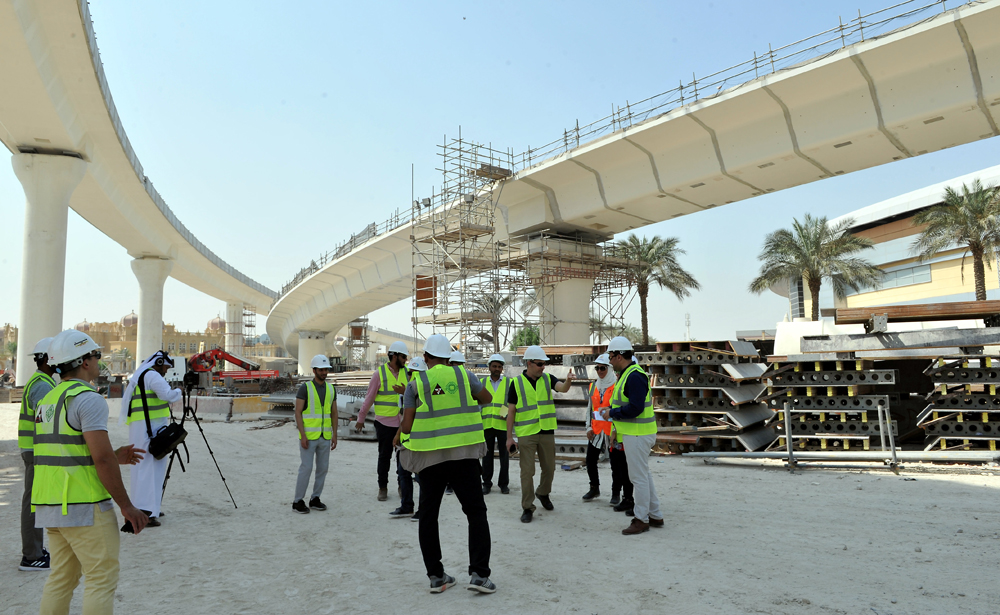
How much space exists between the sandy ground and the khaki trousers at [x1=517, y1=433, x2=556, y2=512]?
0.30 m

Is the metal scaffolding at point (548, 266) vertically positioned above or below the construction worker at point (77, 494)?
above

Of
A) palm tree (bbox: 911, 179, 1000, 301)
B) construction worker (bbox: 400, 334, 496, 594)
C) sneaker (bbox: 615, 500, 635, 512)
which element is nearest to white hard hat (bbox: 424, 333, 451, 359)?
construction worker (bbox: 400, 334, 496, 594)

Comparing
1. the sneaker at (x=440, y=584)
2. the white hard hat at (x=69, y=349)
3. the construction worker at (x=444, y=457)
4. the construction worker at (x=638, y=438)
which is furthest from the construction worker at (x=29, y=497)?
the construction worker at (x=638, y=438)

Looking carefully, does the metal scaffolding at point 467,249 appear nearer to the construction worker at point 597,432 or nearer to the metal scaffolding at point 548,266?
the metal scaffolding at point 548,266

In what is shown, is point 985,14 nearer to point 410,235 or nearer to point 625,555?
point 625,555

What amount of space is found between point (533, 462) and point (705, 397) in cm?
540

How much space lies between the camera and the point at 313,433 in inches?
288

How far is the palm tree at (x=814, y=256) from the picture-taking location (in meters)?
29.6

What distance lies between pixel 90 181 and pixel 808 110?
1026 inches

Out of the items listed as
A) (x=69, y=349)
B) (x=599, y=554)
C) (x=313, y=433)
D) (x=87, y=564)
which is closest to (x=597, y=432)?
(x=599, y=554)

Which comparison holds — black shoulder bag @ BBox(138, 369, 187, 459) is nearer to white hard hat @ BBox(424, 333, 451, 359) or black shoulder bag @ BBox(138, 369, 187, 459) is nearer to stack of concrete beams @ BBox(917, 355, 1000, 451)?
white hard hat @ BBox(424, 333, 451, 359)

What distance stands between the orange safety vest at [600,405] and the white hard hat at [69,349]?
213 inches

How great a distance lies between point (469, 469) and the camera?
4.77 metres

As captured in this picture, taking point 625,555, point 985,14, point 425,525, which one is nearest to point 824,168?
point 985,14
